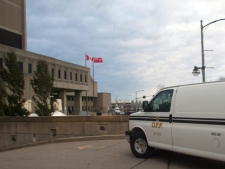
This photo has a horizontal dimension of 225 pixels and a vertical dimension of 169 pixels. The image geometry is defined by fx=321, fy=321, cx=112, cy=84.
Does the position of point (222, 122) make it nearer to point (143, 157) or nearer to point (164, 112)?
point (164, 112)

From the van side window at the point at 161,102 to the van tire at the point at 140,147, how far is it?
0.98 m

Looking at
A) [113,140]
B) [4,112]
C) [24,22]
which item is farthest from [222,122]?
[24,22]

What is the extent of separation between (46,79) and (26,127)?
39.1 ft

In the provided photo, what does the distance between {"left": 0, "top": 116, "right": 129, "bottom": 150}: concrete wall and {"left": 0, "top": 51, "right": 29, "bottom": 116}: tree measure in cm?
662

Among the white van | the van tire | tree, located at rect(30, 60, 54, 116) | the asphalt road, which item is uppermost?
tree, located at rect(30, 60, 54, 116)

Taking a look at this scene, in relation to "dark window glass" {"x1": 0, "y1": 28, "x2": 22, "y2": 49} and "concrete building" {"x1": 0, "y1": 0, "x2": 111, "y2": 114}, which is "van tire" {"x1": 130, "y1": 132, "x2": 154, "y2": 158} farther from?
"dark window glass" {"x1": 0, "y1": 28, "x2": 22, "y2": 49}

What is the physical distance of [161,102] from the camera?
965 cm

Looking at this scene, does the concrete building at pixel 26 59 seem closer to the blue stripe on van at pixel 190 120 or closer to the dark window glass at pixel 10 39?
the dark window glass at pixel 10 39

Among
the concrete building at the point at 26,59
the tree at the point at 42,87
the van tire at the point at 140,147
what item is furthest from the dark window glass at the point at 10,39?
the van tire at the point at 140,147

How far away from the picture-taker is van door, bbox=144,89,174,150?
916cm

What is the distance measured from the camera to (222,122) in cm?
761

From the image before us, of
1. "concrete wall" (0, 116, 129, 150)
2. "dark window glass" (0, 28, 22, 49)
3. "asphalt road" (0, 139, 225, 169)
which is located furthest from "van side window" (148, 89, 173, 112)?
"dark window glass" (0, 28, 22, 49)

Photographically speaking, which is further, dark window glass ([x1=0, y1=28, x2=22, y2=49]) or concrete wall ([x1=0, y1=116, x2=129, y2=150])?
dark window glass ([x1=0, y1=28, x2=22, y2=49])

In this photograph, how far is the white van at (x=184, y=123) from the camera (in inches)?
306
